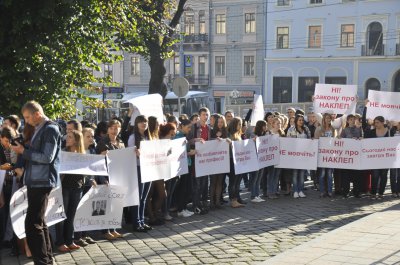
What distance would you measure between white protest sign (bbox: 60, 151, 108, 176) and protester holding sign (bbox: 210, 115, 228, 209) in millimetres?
3256

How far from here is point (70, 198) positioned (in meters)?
8.40

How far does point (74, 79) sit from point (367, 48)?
42.5 m

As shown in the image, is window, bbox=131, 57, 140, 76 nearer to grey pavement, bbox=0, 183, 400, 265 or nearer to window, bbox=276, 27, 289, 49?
window, bbox=276, 27, 289, 49

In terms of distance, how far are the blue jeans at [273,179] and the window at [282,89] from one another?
1606 inches

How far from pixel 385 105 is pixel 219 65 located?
140 ft

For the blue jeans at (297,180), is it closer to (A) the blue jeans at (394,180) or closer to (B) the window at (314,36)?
(A) the blue jeans at (394,180)

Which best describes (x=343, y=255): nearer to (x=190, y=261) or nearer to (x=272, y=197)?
(x=190, y=261)

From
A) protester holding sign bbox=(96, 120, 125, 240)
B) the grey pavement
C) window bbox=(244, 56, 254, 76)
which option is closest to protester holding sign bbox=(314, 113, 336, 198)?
the grey pavement

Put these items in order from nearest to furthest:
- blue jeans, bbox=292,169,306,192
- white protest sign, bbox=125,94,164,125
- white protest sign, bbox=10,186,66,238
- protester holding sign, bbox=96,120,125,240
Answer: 1. white protest sign, bbox=10,186,66,238
2. protester holding sign, bbox=96,120,125,240
3. white protest sign, bbox=125,94,164,125
4. blue jeans, bbox=292,169,306,192

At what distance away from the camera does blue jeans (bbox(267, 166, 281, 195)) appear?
13141 millimetres

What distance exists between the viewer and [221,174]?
11.8 m

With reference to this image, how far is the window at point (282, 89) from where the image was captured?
5362cm

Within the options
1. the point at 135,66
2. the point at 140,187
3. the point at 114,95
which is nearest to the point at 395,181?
the point at 140,187

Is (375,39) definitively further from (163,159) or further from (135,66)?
(163,159)
